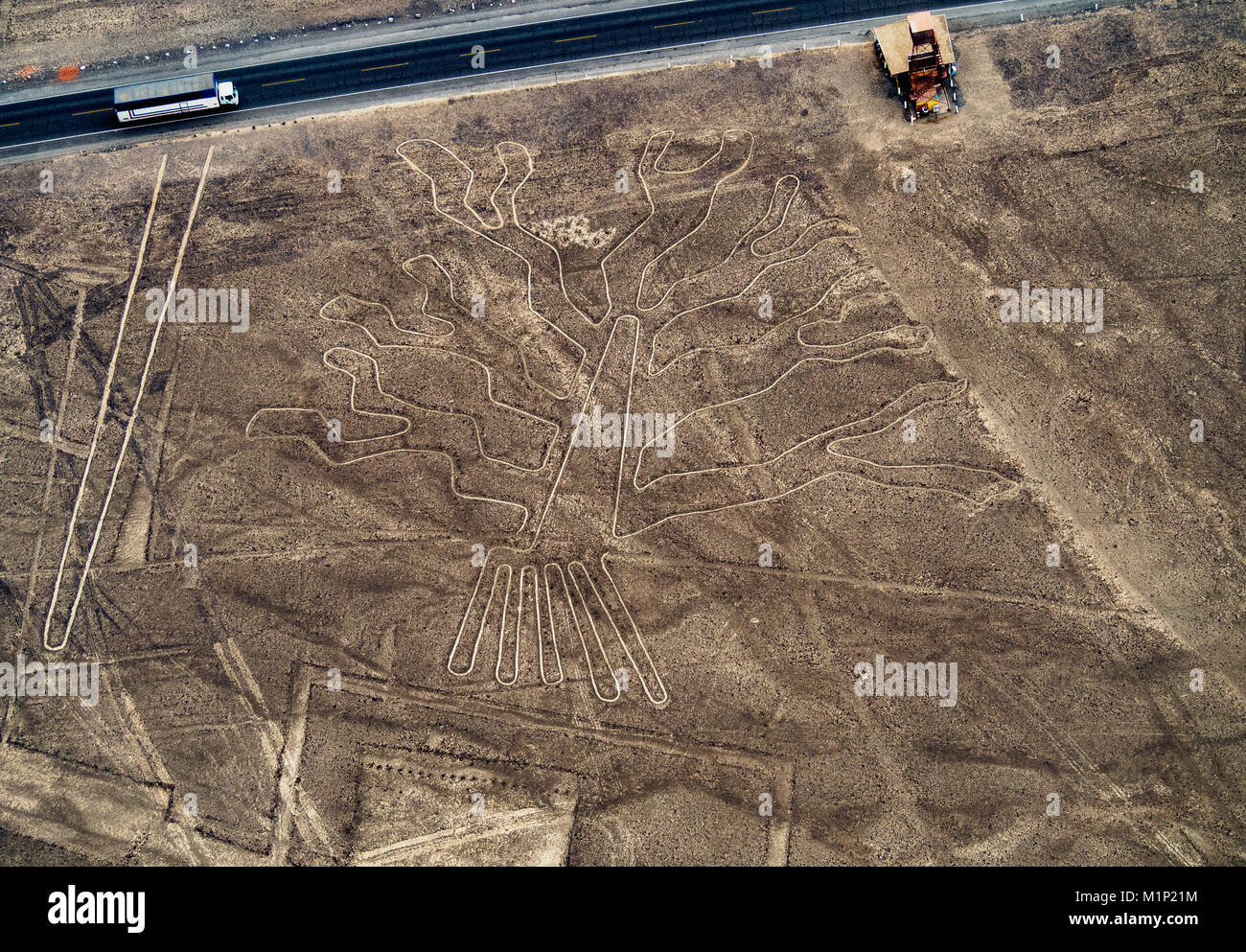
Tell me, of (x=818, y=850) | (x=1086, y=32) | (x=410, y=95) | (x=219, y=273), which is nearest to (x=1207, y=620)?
(x=818, y=850)

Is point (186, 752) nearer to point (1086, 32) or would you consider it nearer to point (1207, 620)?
point (1207, 620)

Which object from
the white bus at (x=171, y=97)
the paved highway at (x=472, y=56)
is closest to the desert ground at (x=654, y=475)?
the white bus at (x=171, y=97)

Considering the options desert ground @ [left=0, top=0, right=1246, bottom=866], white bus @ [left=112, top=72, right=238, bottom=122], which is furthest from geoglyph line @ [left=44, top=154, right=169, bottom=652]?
white bus @ [left=112, top=72, right=238, bottom=122]

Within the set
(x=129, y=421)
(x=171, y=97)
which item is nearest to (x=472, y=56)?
(x=171, y=97)

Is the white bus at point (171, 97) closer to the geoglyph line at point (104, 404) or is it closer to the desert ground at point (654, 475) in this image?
the desert ground at point (654, 475)

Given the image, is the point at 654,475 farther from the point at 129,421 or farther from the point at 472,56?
the point at 129,421
